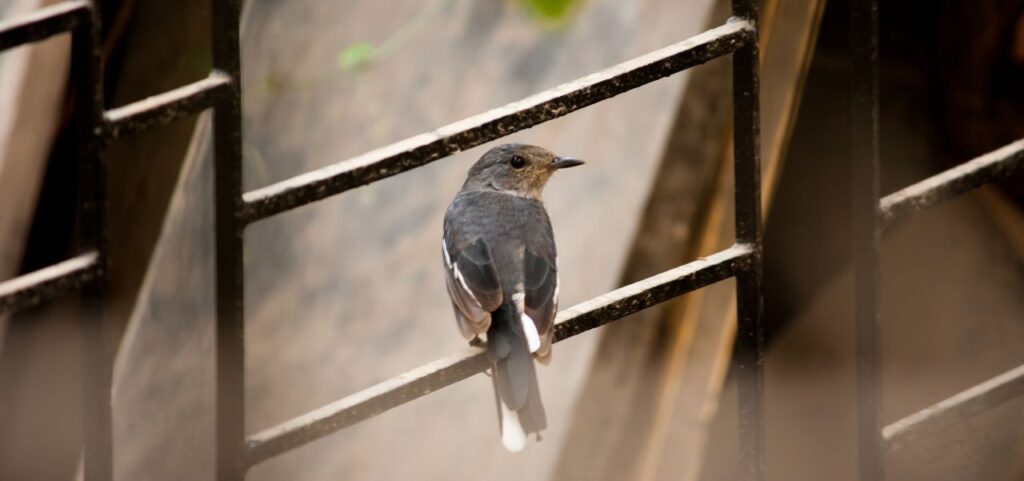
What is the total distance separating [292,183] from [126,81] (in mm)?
1646

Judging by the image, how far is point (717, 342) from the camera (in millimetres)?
3740

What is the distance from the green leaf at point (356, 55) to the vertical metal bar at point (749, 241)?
78.0 inches

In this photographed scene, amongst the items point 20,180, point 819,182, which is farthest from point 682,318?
point 20,180

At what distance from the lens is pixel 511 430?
264 centimetres

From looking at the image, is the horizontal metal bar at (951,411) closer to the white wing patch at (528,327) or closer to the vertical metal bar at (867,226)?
the vertical metal bar at (867,226)

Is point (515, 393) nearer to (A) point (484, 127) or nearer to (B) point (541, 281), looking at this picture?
(B) point (541, 281)

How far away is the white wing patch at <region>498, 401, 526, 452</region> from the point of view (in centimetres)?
261

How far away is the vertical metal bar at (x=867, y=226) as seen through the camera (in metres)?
2.38

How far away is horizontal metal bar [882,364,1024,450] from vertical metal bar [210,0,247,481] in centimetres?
106

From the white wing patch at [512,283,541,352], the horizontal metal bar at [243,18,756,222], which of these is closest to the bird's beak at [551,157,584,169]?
the white wing patch at [512,283,541,352]

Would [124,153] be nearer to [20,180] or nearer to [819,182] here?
[20,180]

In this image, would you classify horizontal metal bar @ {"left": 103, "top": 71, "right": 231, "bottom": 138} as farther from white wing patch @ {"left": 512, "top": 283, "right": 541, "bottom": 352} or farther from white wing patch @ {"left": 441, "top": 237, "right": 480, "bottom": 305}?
white wing patch @ {"left": 441, "top": 237, "right": 480, "bottom": 305}

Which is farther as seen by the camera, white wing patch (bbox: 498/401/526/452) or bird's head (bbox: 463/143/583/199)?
bird's head (bbox: 463/143/583/199)

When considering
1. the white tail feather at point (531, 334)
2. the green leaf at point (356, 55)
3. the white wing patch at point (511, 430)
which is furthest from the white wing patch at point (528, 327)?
the green leaf at point (356, 55)
